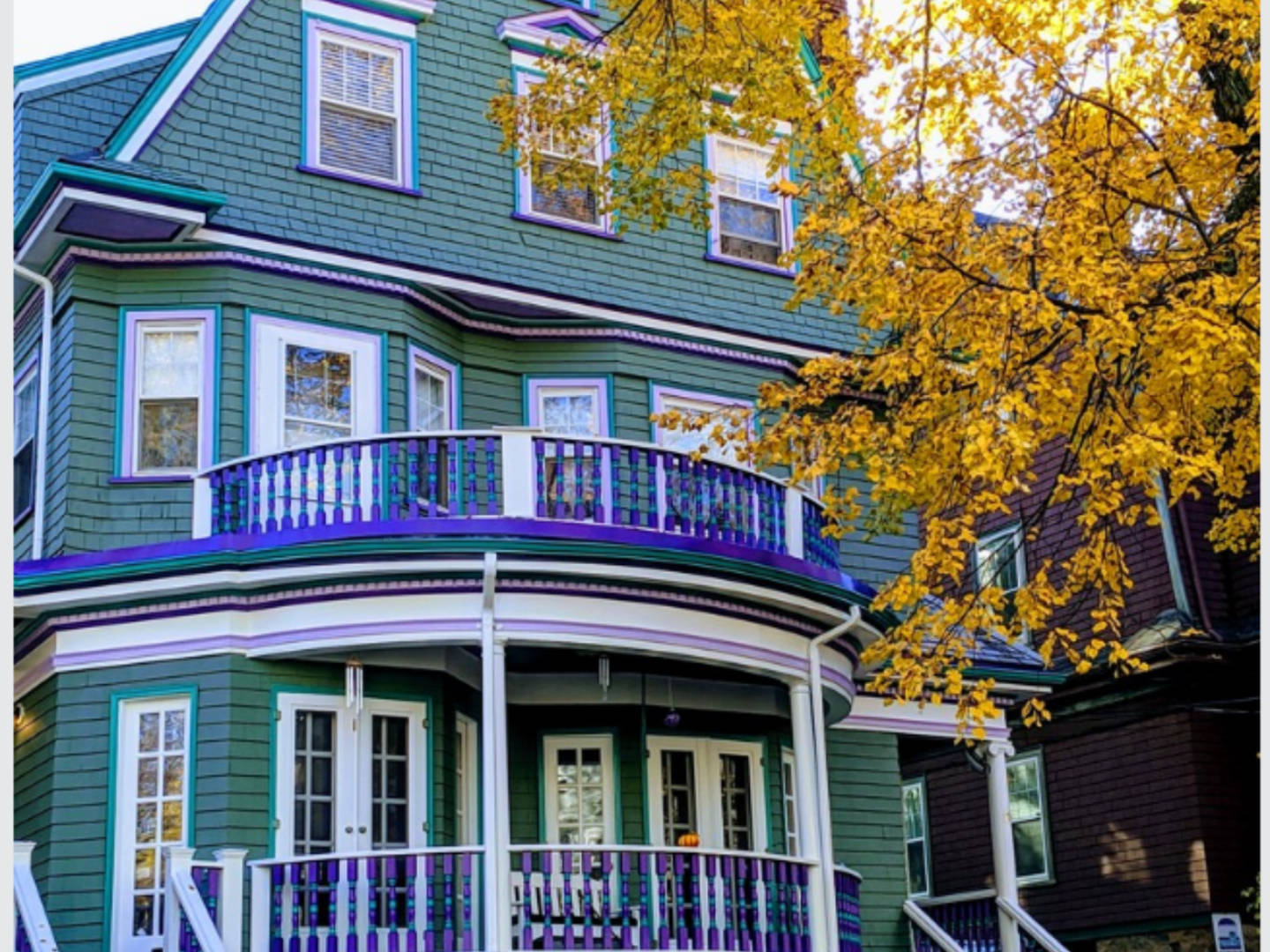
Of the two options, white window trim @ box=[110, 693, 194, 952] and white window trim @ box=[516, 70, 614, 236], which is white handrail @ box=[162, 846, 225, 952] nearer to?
white window trim @ box=[110, 693, 194, 952]

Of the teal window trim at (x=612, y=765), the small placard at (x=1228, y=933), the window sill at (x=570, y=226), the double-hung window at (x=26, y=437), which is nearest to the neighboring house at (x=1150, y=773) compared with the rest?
the small placard at (x=1228, y=933)

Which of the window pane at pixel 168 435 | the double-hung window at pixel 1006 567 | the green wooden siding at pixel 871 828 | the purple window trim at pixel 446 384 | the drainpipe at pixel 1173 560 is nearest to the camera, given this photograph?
the window pane at pixel 168 435

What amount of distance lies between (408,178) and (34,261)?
3.72 meters

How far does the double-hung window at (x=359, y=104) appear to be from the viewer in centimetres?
1911

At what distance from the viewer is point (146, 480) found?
1725 centimetres

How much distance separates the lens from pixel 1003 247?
48.5ft

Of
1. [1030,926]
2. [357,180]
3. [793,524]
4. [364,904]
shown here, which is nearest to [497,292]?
[357,180]

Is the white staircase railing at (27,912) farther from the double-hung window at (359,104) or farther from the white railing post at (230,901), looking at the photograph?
the double-hung window at (359,104)

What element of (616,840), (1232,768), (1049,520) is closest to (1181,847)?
(1232,768)

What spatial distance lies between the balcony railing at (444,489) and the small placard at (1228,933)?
32.3 ft

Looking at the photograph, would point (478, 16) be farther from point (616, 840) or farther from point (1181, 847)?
point (1181, 847)

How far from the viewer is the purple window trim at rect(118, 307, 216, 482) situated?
57.0ft

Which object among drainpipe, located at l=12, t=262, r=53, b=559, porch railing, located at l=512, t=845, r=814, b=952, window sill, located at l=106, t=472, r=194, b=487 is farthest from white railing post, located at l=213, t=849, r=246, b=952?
drainpipe, located at l=12, t=262, r=53, b=559

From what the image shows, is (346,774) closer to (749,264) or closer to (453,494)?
(453,494)
